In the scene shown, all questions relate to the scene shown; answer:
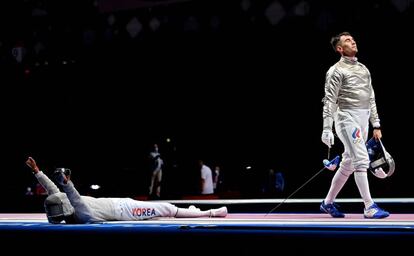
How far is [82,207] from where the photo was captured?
3094mm

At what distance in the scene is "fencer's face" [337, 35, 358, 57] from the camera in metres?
3.55

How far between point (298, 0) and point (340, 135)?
214 inches

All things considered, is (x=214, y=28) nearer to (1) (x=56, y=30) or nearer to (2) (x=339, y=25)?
(2) (x=339, y=25)

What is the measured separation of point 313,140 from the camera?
36.0 ft

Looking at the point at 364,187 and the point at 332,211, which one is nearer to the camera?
the point at 364,187

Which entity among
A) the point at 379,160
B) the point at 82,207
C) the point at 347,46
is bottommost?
the point at 82,207

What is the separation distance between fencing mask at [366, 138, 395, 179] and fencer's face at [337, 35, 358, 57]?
1.91 ft

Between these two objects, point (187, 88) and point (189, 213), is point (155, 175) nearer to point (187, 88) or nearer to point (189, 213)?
point (187, 88)

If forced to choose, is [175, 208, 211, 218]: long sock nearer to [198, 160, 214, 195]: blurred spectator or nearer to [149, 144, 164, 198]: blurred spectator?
[198, 160, 214, 195]: blurred spectator

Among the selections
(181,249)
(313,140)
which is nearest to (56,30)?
(313,140)

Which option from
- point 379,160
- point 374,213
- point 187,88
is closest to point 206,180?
point 187,88

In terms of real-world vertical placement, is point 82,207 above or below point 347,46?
below

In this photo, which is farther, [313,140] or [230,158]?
[230,158]

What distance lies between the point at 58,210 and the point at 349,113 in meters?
1.83
